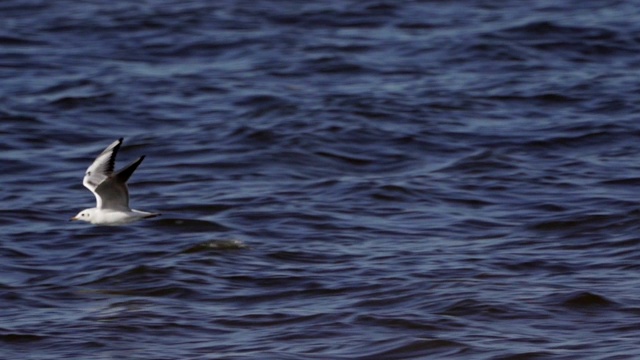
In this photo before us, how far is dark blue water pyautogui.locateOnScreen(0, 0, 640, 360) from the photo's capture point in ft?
26.0

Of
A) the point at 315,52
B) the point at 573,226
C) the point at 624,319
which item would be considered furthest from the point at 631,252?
Result: the point at 315,52

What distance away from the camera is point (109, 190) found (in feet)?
29.2

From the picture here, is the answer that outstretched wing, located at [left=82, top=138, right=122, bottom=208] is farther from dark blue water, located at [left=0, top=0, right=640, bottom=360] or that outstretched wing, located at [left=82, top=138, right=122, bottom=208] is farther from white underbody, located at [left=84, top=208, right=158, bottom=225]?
dark blue water, located at [left=0, top=0, right=640, bottom=360]

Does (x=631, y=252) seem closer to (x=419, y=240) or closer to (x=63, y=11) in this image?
(x=419, y=240)

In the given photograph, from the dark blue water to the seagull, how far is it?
Answer: 1.33ft

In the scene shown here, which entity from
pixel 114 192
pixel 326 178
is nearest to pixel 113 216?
pixel 114 192

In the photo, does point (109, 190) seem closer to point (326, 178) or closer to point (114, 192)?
point (114, 192)

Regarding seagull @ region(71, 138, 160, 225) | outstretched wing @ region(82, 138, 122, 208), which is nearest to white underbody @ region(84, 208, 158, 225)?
seagull @ region(71, 138, 160, 225)

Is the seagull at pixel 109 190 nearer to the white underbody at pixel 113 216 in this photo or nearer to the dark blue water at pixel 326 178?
the white underbody at pixel 113 216

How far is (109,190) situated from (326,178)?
306 cm

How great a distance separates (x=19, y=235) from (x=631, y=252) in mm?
4542

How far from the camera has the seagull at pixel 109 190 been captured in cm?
877

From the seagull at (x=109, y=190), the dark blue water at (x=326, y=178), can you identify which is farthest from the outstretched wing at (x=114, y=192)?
the dark blue water at (x=326, y=178)

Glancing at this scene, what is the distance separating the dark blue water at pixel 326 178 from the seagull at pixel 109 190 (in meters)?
0.40
